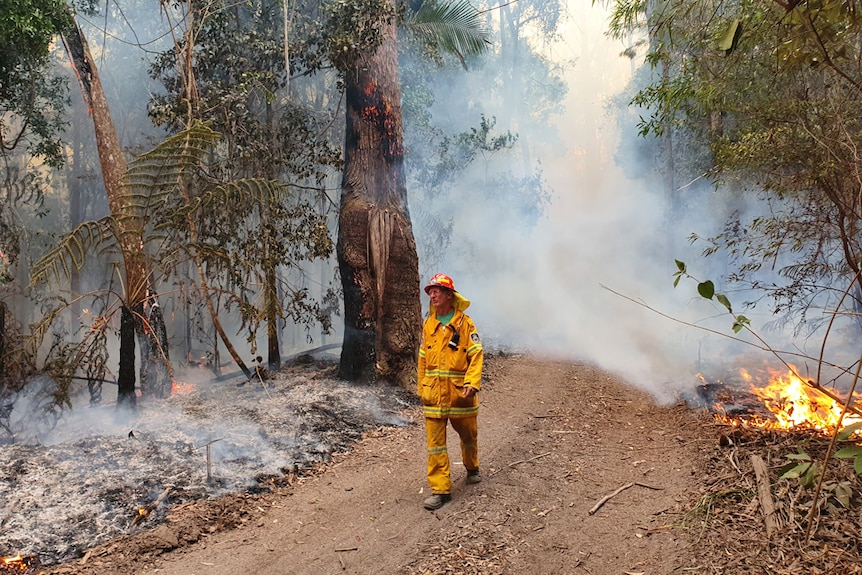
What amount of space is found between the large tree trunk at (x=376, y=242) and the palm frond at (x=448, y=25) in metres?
4.82

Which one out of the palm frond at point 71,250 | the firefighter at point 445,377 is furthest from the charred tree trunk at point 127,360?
the firefighter at point 445,377

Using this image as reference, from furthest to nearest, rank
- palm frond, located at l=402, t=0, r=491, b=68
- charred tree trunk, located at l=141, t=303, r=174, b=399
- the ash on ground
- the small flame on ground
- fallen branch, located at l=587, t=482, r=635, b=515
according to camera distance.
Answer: palm frond, located at l=402, t=0, r=491, b=68 → the small flame on ground → charred tree trunk, located at l=141, t=303, r=174, b=399 → fallen branch, located at l=587, t=482, r=635, b=515 → the ash on ground

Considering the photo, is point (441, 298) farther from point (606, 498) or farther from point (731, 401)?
point (731, 401)

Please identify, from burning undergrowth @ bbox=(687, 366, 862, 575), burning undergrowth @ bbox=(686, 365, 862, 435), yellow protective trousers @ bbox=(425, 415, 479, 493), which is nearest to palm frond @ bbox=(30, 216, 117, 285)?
yellow protective trousers @ bbox=(425, 415, 479, 493)

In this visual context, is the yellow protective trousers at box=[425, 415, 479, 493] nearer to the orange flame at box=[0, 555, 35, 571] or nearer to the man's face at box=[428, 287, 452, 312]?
the man's face at box=[428, 287, 452, 312]

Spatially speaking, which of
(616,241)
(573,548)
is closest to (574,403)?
(573,548)

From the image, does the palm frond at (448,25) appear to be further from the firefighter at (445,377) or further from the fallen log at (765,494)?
the fallen log at (765,494)

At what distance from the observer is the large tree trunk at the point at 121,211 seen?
685 cm

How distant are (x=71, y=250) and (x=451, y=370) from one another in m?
4.91

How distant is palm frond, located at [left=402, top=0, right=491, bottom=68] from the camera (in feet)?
46.1

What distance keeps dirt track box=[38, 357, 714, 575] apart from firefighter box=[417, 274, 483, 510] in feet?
1.41

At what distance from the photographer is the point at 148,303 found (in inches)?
318

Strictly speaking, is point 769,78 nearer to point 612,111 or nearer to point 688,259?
point 688,259

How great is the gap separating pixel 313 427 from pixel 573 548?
4.10 metres
